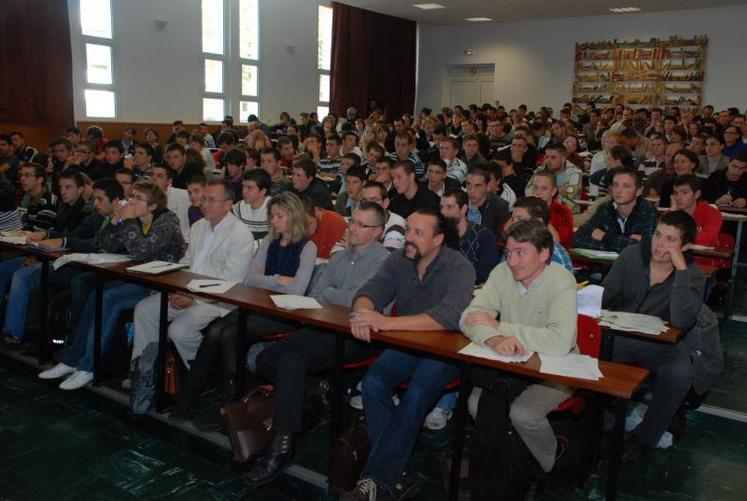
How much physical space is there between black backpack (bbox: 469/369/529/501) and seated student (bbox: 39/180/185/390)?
238cm

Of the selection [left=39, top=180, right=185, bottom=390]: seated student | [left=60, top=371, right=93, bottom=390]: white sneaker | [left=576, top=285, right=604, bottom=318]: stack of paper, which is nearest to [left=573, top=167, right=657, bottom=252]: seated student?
[left=576, top=285, right=604, bottom=318]: stack of paper

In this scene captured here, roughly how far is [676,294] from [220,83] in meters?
12.8

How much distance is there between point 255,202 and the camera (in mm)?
5105

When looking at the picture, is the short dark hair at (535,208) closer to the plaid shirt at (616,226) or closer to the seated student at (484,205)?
the plaid shirt at (616,226)

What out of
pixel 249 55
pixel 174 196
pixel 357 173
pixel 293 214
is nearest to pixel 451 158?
pixel 357 173

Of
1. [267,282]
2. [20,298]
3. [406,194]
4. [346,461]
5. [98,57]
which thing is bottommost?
[346,461]

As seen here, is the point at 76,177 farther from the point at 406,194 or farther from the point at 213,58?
the point at 213,58

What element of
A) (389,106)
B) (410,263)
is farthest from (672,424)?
(389,106)

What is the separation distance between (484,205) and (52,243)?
299cm

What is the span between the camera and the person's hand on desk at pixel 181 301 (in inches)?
146

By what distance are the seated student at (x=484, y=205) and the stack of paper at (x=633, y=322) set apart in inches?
75.1

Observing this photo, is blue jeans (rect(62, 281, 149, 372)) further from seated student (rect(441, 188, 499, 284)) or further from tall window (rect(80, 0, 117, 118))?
tall window (rect(80, 0, 117, 118))

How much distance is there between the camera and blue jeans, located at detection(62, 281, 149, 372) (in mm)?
3895

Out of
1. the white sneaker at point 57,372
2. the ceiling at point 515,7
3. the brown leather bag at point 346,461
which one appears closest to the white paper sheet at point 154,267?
the white sneaker at point 57,372
